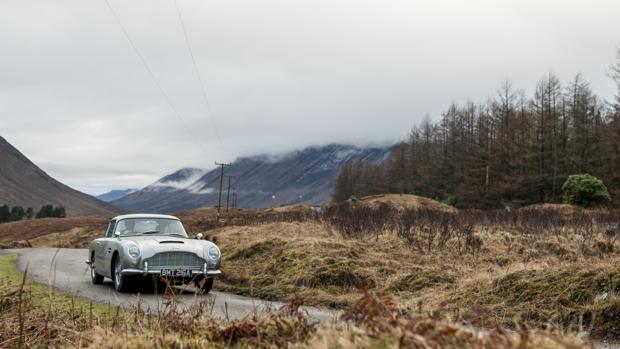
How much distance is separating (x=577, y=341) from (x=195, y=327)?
2405mm

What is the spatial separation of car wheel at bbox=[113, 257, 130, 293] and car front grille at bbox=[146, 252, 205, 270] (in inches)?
27.3

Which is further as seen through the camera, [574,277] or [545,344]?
[574,277]

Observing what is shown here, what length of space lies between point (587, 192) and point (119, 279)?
33.9 meters

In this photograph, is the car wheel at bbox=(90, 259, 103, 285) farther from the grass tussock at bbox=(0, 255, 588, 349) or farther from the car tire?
the grass tussock at bbox=(0, 255, 588, 349)

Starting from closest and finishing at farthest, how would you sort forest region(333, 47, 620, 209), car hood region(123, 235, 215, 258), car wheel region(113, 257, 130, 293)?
car hood region(123, 235, 215, 258) < car wheel region(113, 257, 130, 293) < forest region(333, 47, 620, 209)

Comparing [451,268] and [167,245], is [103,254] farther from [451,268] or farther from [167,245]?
[451,268]

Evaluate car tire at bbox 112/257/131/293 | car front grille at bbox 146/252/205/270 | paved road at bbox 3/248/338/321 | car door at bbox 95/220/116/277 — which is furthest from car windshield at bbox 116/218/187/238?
car front grille at bbox 146/252/205/270

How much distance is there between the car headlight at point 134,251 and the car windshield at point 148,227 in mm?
1506

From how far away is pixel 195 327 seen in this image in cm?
388

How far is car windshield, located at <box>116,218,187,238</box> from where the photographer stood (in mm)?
13750

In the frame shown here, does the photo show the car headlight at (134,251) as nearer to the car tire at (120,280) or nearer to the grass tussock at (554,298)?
the car tire at (120,280)

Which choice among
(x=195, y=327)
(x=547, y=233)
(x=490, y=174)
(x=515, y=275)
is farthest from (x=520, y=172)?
(x=195, y=327)

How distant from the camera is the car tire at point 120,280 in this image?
12219mm

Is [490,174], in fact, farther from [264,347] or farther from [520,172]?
[264,347]
